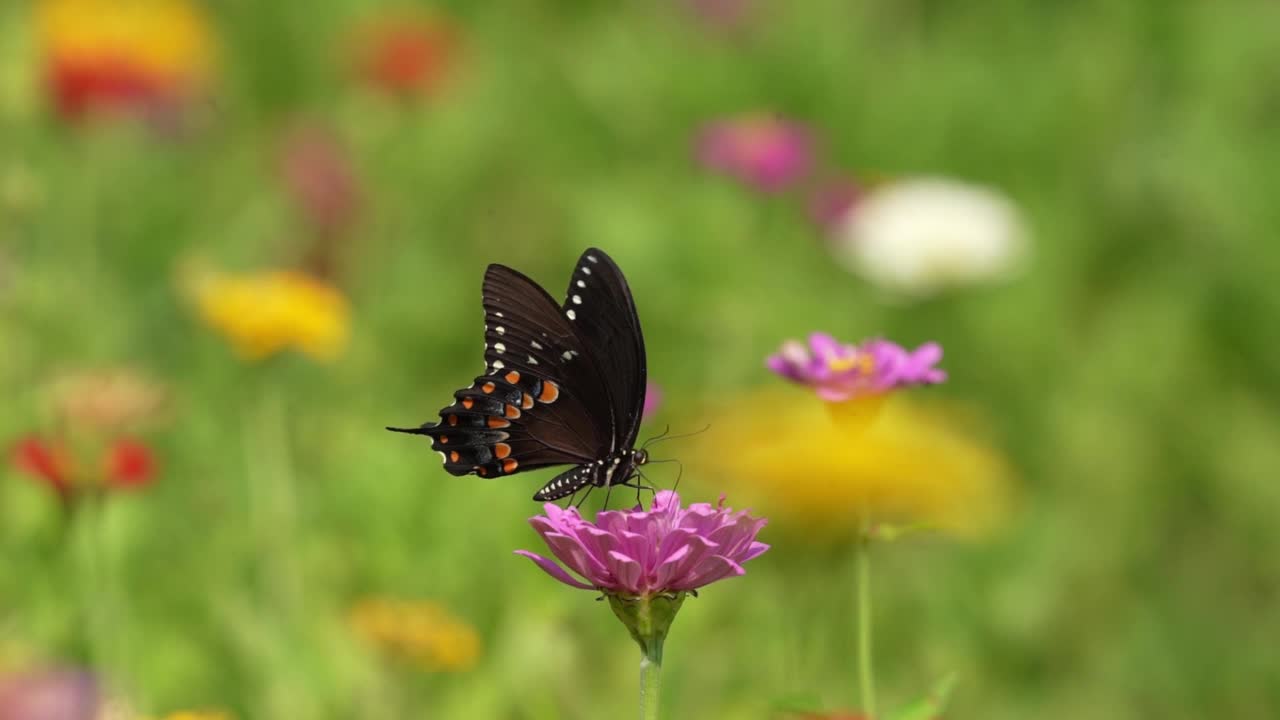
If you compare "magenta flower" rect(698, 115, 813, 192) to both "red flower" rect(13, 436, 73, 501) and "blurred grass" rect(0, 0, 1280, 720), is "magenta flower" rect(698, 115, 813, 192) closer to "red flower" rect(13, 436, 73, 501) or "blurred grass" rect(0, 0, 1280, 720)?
"blurred grass" rect(0, 0, 1280, 720)

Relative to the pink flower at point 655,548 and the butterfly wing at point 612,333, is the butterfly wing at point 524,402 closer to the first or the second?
the butterfly wing at point 612,333

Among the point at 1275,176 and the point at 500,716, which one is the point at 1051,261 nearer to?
the point at 1275,176

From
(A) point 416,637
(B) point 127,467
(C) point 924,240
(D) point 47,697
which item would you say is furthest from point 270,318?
(C) point 924,240

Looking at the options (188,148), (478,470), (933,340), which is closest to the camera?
(478,470)

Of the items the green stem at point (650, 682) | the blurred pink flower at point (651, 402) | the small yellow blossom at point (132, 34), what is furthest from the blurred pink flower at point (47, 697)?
the small yellow blossom at point (132, 34)

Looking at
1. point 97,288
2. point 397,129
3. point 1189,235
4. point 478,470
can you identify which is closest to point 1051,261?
point 1189,235

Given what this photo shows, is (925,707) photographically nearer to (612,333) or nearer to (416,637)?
(612,333)
